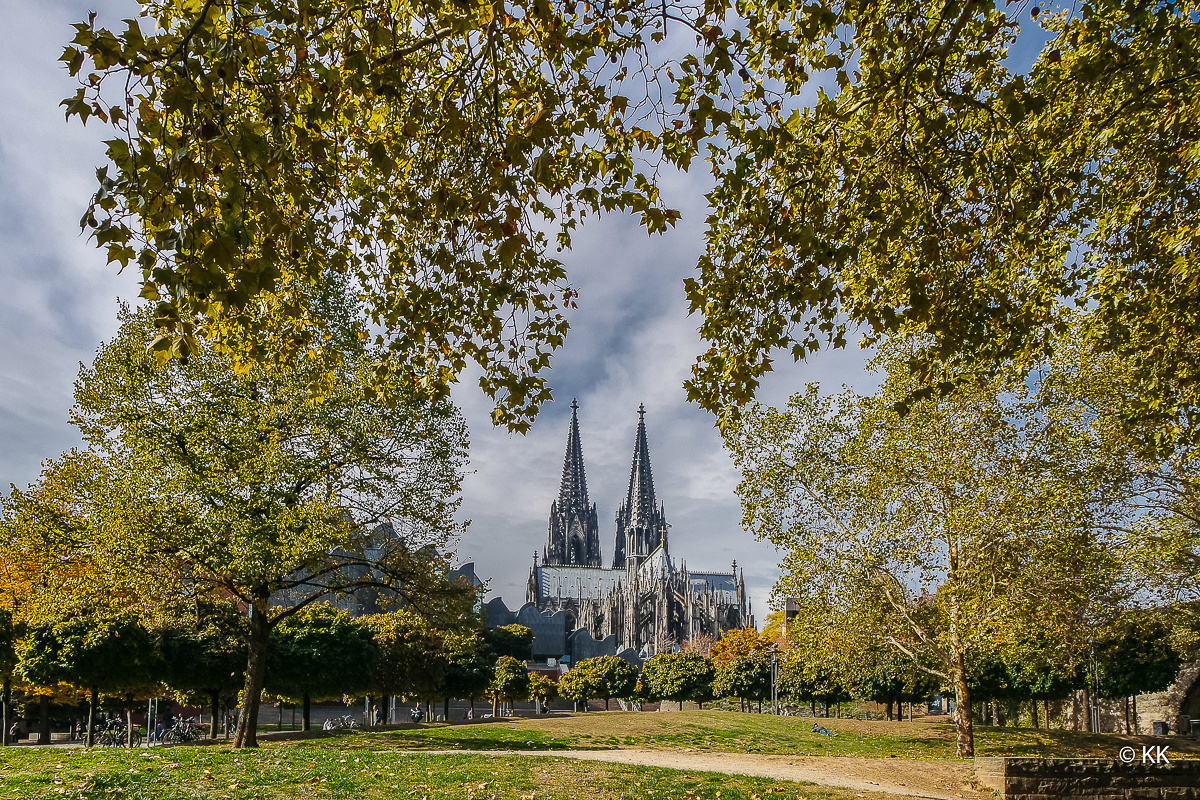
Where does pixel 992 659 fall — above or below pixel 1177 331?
below

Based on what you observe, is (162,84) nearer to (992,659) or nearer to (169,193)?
(169,193)

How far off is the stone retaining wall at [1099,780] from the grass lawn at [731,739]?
25.8ft

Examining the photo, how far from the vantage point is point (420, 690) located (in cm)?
3597

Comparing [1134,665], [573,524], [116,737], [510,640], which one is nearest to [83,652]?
[116,737]

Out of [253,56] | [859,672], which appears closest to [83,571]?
[253,56]

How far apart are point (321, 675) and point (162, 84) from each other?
93.5 feet

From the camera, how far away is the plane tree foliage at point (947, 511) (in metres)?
18.7

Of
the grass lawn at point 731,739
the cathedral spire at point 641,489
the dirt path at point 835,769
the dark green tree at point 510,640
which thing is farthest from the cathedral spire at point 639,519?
the dirt path at point 835,769

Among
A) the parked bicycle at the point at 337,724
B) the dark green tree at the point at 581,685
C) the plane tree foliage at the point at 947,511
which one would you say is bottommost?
the dark green tree at the point at 581,685

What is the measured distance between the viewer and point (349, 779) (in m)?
10.2

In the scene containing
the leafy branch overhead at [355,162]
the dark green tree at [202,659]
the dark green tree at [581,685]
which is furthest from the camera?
the dark green tree at [581,685]

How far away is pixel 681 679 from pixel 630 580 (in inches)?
2517

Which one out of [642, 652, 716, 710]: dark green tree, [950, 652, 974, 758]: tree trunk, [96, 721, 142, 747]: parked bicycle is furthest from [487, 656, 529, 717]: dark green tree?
[950, 652, 974, 758]: tree trunk

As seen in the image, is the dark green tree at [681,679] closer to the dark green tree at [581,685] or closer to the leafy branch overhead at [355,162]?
the dark green tree at [581,685]
